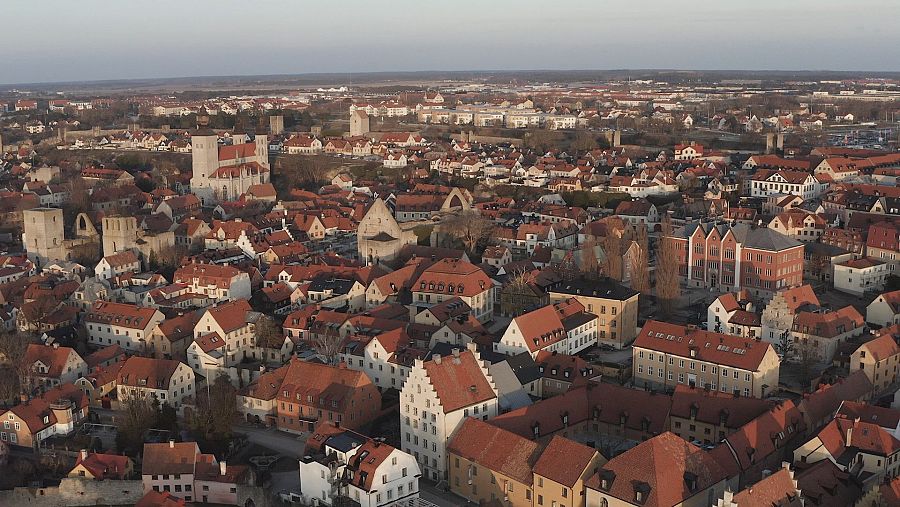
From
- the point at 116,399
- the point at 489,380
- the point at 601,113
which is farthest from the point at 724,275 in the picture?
the point at 601,113

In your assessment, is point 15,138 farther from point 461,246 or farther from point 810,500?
point 810,500

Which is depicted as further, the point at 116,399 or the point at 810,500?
the point at 116,399

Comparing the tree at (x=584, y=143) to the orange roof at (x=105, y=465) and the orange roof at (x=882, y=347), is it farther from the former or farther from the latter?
the orange roof at (x=105, y=465)

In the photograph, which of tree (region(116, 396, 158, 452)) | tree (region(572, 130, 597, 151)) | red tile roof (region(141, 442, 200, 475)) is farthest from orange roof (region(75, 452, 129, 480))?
tree (region(572, 130, 597, 151))

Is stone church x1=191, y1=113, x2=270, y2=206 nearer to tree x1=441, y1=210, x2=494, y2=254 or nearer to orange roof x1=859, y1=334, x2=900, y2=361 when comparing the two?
tree x1=441, y1=210, x2=494, y2=254

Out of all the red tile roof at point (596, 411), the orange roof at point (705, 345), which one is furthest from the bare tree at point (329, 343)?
the orange roof at point (705, 345)
